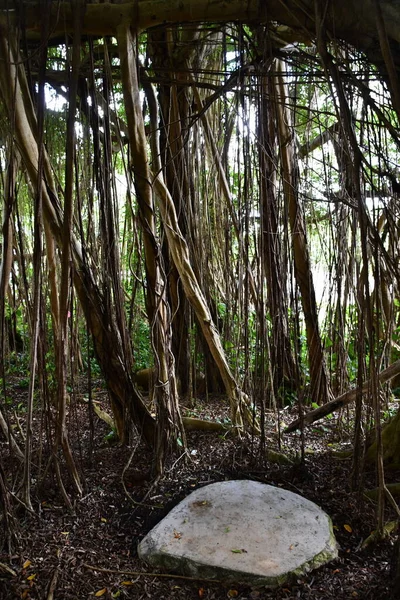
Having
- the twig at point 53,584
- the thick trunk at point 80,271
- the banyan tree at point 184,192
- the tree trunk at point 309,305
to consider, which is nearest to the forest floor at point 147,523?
the twig at point 53,584

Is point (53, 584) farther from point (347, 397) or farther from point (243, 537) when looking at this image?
point (347, 397)

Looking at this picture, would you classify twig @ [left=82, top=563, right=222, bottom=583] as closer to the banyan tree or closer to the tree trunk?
the banyan tree

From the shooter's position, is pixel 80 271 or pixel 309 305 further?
pixel 309 305

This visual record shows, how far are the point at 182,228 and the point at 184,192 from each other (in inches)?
9.2

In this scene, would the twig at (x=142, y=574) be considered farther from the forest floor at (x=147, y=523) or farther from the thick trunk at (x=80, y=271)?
the thick trunk at (x=80, y=271)

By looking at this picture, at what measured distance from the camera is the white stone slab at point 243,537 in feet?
5.37

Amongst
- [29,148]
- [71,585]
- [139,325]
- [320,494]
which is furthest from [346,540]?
[139,325]

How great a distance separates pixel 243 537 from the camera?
5.84 feet

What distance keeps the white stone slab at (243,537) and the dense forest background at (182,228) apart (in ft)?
0.80

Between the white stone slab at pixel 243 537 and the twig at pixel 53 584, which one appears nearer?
the twig at pixel 53 584

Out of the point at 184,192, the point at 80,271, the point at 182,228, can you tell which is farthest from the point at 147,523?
the point at 184,192

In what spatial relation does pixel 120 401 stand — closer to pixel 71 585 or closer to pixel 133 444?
pixel 133 444

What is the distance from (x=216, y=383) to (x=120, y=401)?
4.85 ft

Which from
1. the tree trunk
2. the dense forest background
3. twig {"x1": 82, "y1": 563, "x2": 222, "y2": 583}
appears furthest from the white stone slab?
the tree trunk
